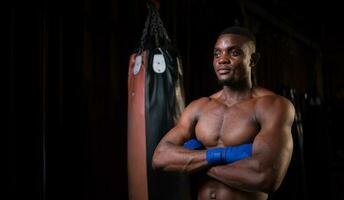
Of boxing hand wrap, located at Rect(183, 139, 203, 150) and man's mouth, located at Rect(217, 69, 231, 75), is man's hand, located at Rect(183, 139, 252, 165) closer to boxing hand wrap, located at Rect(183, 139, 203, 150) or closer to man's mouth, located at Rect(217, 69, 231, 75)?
boxing hand wrap, located at Rect(183, 139, 203, 150)

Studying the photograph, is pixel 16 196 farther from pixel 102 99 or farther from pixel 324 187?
pixel 324 187

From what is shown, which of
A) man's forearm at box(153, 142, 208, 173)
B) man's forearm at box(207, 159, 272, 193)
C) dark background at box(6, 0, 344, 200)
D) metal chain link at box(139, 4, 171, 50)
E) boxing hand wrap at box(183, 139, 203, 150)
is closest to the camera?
man's forearm at box(207, 159, 272, 193)

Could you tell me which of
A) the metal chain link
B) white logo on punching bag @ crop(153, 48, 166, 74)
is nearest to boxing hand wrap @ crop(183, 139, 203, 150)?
white logo on punching bag @ crop(153, 48, 166, 74)

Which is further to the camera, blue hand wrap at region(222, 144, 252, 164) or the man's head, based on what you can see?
the man's head

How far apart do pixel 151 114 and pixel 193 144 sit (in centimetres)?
42

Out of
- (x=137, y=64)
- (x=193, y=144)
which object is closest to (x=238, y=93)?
(x=193, y=144)

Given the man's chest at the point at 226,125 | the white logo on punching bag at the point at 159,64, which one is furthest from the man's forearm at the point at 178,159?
the white logo on punching bag at the point at 159,64

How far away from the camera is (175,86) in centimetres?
216

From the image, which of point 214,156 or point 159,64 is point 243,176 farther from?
point 159,64

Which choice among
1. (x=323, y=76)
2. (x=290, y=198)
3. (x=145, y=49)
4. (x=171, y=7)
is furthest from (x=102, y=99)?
(x=323, y=76)

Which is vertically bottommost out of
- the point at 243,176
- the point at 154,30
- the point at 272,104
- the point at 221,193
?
the point at 221,193

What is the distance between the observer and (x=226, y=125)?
5.51ft

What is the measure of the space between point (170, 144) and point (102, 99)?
80 cm

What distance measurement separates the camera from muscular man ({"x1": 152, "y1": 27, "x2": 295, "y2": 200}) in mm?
1497
